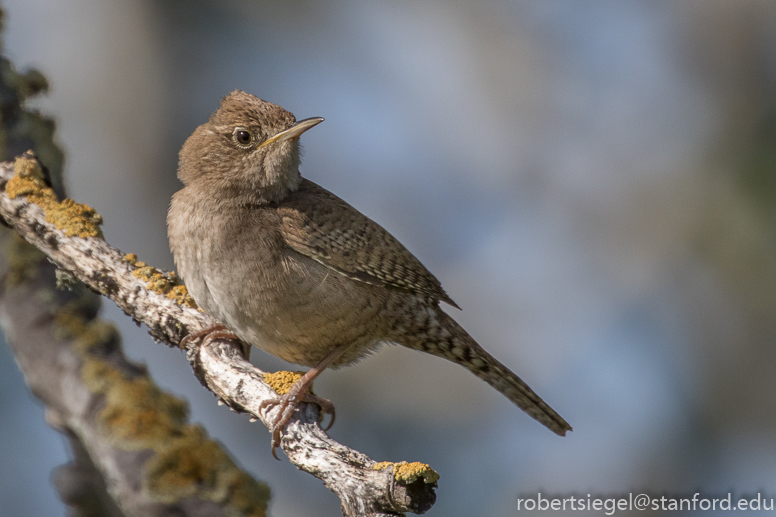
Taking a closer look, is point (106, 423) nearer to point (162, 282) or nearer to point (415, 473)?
point (415, 473)

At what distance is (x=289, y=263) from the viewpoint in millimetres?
3740

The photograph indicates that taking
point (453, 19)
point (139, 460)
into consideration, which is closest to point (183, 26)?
point (453, 19)

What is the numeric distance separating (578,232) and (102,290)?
6.01 meters

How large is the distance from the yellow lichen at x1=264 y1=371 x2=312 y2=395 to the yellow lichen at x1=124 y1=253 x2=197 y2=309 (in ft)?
2.37

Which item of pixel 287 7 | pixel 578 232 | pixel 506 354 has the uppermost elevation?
pixel 287 7

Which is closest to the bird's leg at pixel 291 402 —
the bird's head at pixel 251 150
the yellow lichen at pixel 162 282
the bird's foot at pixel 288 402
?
the bird's foot at pixel 288 402

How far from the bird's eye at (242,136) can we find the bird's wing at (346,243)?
40 cm

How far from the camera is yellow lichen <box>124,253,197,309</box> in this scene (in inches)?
146

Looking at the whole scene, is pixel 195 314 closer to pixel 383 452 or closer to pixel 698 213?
pixel 383 452

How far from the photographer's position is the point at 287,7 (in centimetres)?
855

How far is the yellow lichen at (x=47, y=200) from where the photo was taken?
3.58 metres

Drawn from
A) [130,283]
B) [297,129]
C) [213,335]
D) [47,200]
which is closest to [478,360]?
[213,335]

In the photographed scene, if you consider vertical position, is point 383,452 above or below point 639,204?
below

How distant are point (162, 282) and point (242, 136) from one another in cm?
94
